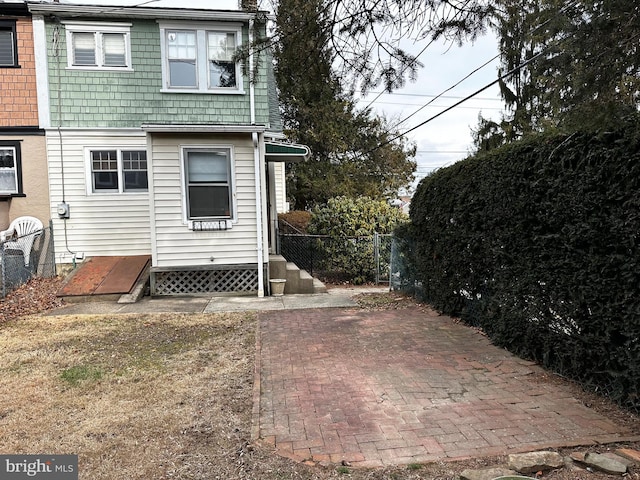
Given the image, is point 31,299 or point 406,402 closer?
point 406,402

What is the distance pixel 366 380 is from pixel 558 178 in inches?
105

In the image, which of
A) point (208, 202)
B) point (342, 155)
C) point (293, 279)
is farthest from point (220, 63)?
point (342, 155)

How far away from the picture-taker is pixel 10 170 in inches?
411

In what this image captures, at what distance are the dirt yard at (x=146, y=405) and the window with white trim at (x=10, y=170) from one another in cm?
516

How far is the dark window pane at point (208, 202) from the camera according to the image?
9.30m

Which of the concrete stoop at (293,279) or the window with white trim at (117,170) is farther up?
the window with white trim at (117,170)

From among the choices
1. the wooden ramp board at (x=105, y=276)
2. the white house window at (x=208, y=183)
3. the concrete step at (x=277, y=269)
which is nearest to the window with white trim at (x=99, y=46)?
the white house window at (x=208, y=183)

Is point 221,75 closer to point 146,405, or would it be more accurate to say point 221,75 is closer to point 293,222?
point 293,222

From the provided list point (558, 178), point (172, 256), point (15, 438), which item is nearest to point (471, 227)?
point (558, 178)

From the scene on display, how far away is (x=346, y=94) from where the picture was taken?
5.04 meters

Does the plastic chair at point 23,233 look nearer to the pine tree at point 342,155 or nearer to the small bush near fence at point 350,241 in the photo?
the small bush near fence at point 350,241

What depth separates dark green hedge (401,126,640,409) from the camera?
343cm

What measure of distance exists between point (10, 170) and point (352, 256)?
8750 mm

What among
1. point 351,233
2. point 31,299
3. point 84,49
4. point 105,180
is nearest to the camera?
point 31,299
